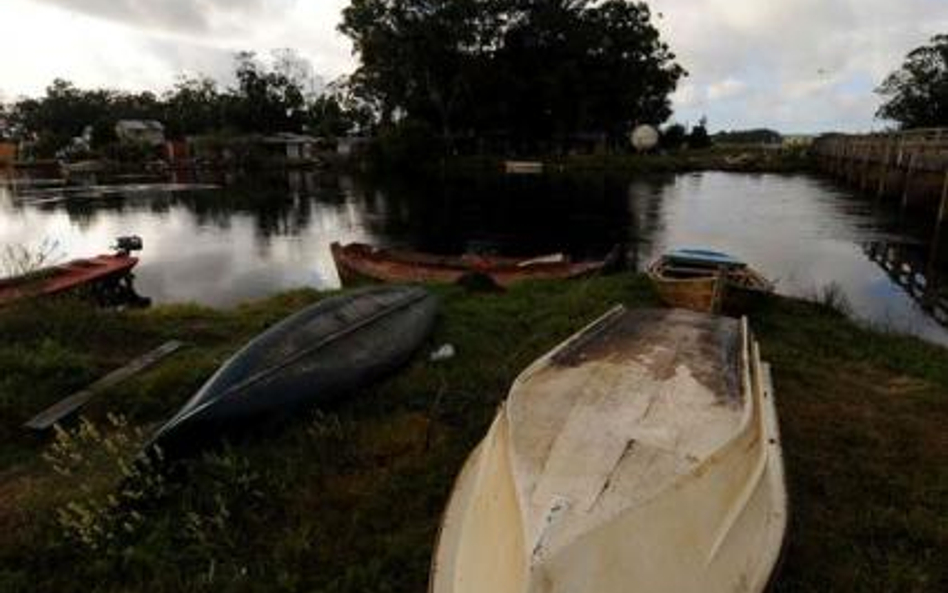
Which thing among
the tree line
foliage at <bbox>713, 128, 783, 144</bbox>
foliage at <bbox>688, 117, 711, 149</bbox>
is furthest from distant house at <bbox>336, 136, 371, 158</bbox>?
foliage at <bbox>713, 128, 783, 144</bbox>

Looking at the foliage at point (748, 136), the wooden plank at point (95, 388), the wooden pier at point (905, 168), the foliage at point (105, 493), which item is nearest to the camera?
the foliage at point (105, 493)

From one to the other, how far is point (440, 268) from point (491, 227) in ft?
52.7

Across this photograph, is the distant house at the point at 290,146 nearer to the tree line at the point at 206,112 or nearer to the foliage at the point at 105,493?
the tree line at the point at 206,112

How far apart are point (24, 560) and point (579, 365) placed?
4.50m

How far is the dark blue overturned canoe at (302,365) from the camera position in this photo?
5.60m

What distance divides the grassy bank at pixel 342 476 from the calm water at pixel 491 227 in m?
7.71

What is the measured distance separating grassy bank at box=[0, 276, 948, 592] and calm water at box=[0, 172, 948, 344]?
771 cm

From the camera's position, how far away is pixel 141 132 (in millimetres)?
87438

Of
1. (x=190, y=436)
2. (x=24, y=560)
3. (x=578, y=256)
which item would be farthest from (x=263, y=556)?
(x=578, y=256)

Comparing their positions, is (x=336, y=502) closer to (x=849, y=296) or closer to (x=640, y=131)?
(x=849, y=296)

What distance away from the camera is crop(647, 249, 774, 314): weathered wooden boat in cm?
1048

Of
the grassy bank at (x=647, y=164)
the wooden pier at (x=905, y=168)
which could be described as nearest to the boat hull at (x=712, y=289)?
the wooden pier at (x=905, y=168)

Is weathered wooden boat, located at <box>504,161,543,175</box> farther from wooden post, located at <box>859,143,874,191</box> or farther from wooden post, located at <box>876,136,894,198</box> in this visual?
wooden post, located at <box>876,136,894,198</box>

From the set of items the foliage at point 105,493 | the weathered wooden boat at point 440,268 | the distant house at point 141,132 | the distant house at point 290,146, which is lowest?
the weathered wooden boat at point 440,268
